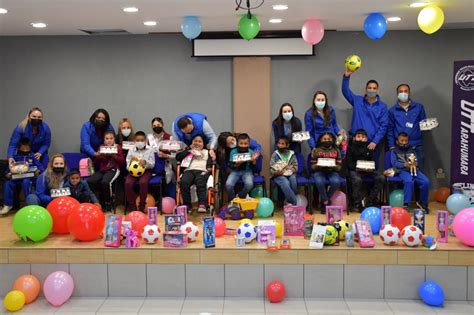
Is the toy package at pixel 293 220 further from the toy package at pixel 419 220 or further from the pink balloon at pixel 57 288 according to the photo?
the pink balloon at pixel 57 288

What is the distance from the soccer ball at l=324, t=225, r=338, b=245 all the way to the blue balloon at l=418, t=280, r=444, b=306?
881 millimetres

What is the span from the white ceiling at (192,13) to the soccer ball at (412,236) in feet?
7.94

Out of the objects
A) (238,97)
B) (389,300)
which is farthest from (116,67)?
(389,300)

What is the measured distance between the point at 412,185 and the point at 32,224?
4378 mm

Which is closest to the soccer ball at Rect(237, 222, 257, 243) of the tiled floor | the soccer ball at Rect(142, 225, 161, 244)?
the tiled floor

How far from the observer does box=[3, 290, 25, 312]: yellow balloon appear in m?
4.80

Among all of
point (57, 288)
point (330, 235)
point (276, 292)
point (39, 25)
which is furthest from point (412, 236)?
point (39, 25)

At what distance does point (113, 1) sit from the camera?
5.71m

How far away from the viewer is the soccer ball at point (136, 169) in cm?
679

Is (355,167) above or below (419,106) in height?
below

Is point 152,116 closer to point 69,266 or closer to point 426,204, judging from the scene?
point 69,266

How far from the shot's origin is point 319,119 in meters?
7.24

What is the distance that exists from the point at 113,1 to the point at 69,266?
2.69 metres

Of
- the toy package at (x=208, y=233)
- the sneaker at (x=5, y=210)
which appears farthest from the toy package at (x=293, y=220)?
the sneaker at (x=5, y=210)
